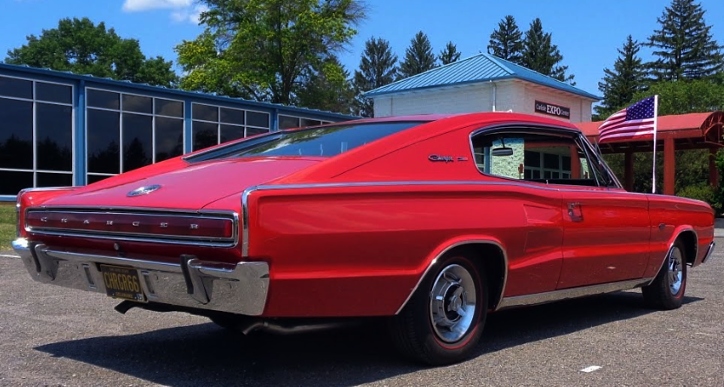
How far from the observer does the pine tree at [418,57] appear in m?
84.1

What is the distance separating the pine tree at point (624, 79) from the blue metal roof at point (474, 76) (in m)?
33.0

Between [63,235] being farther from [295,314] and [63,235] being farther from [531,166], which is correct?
→ [531,166]

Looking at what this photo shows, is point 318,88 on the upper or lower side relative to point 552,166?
upper

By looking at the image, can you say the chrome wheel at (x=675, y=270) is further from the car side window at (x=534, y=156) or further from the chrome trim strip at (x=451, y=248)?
the chrome trim strip at (x=451, y=248)

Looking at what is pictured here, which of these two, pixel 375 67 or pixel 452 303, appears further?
pixel 375 67

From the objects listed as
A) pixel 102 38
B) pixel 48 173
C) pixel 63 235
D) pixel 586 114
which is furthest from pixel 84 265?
pixel 102 38

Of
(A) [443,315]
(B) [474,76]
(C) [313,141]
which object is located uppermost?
(B) [474,76]

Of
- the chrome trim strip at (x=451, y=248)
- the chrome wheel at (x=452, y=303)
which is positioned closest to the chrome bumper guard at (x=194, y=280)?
the chrome trim strip at (x=451, y=248)

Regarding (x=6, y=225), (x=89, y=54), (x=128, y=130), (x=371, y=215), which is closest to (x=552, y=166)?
(x=371, y=215)

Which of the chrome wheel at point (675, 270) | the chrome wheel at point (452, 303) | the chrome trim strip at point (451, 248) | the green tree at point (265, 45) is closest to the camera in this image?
the chrome trim strip at point (451, 248)

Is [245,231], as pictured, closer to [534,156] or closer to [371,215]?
[371,215]

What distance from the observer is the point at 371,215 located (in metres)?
4.04

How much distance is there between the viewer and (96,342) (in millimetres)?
5215

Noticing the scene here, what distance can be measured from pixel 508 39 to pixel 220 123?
2138 inches
